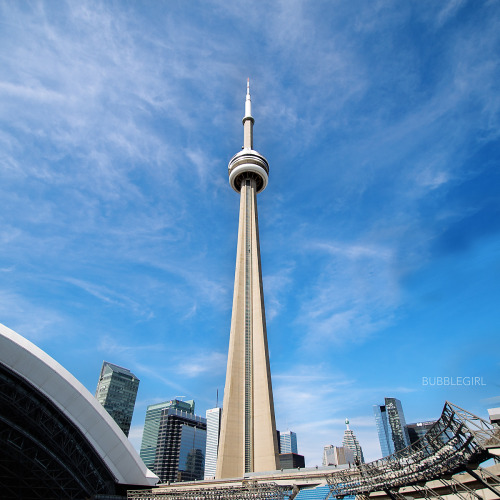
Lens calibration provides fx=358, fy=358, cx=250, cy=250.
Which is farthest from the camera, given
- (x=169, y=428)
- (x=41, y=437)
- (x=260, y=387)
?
(x=169, y=428)

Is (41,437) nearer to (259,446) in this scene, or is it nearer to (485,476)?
(259,446)

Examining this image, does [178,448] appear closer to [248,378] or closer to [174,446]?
[174,446]

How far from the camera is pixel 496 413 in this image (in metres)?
38.2

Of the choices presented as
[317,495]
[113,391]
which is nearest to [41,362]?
[317,495]

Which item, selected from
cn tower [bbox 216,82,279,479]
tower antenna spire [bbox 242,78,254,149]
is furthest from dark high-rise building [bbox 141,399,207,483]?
tower antenna spire [bbox 242,78,254,149]

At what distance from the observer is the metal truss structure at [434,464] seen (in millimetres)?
Result: 18706

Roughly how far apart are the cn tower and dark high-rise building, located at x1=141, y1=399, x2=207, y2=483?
144 metres

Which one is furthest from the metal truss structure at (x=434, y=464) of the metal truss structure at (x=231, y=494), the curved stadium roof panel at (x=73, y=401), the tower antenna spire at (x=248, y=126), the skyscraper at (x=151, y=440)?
the skyscraper at (x=151, y=440)

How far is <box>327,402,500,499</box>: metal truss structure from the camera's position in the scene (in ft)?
61.4

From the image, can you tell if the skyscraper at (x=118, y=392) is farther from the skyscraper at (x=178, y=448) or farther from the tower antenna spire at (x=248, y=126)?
the tower antenna spire at (x=248, y=126)

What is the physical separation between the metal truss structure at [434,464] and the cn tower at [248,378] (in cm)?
2230

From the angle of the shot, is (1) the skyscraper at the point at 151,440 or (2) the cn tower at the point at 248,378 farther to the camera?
(1) the skyscraper at the point at 151,440

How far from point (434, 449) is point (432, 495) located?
38.7 ft

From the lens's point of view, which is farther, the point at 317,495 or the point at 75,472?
the point at 75,472
